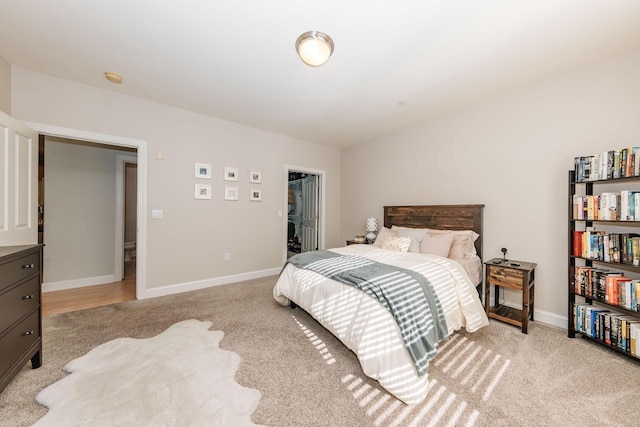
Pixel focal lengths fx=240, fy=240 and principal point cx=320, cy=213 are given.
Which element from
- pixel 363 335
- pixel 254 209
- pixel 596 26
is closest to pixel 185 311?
pixel 254 209

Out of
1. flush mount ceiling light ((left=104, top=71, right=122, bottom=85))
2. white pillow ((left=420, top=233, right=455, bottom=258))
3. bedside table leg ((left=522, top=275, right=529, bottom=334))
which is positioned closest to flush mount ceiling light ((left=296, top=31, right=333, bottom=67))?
flush mount ceiling light ((left=104, top=71, right=122, bottom=85))

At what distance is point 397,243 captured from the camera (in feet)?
10.5

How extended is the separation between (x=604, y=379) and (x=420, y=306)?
133 cm

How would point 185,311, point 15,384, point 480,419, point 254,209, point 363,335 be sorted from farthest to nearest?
1. point 254,209
2. point 185,311
3. point 363,335
4. point 15,384
5. point 480,419

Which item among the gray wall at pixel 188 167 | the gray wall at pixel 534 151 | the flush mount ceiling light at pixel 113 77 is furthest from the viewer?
the gray wall at pixel 188 167

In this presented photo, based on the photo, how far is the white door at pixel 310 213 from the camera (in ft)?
17.3

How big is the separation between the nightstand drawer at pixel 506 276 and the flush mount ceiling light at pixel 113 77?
4479 mm

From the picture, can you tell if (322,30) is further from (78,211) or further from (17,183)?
(78,211)

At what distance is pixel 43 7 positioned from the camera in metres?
1.72

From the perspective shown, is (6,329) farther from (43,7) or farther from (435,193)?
(435,193)

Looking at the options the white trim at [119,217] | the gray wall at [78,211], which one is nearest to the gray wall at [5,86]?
the gray wall at [78,211]

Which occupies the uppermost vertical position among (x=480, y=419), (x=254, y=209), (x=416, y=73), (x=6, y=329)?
(x=416, y=73)

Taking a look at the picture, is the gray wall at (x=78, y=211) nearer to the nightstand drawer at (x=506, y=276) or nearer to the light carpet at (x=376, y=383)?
the light carpet at (x=376, y=383)

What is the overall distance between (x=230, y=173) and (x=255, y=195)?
0.55 metres
